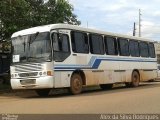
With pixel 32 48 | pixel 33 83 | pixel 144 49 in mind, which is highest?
pixel 144 49

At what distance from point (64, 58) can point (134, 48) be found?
8.65 m

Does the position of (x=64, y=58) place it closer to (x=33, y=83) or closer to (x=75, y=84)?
(x=75, y=84)

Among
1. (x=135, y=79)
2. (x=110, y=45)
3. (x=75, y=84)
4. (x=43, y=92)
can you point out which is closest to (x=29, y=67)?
(x=75, y=84)

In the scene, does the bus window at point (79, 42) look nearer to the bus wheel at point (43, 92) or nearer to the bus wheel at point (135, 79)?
the bus wheel at point (43, 92)

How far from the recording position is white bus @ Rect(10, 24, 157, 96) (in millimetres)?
20531

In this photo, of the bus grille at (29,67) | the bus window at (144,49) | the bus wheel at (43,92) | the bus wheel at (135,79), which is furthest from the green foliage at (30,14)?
the bus wheel at (135,79)

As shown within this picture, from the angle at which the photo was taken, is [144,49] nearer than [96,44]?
No

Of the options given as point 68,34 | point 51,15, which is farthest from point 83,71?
point 51,15

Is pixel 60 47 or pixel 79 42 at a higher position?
pixel 79 42

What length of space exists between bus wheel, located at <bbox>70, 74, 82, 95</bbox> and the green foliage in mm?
6191

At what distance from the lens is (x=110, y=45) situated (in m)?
25.8

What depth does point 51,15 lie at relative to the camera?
30.5 metres

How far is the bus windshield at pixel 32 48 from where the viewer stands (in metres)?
20.5

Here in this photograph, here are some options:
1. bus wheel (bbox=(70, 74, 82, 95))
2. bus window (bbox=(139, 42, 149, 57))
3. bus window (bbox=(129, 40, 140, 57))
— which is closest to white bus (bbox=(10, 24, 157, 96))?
bus wheel (bbox=(70, 74, 82, 95))
